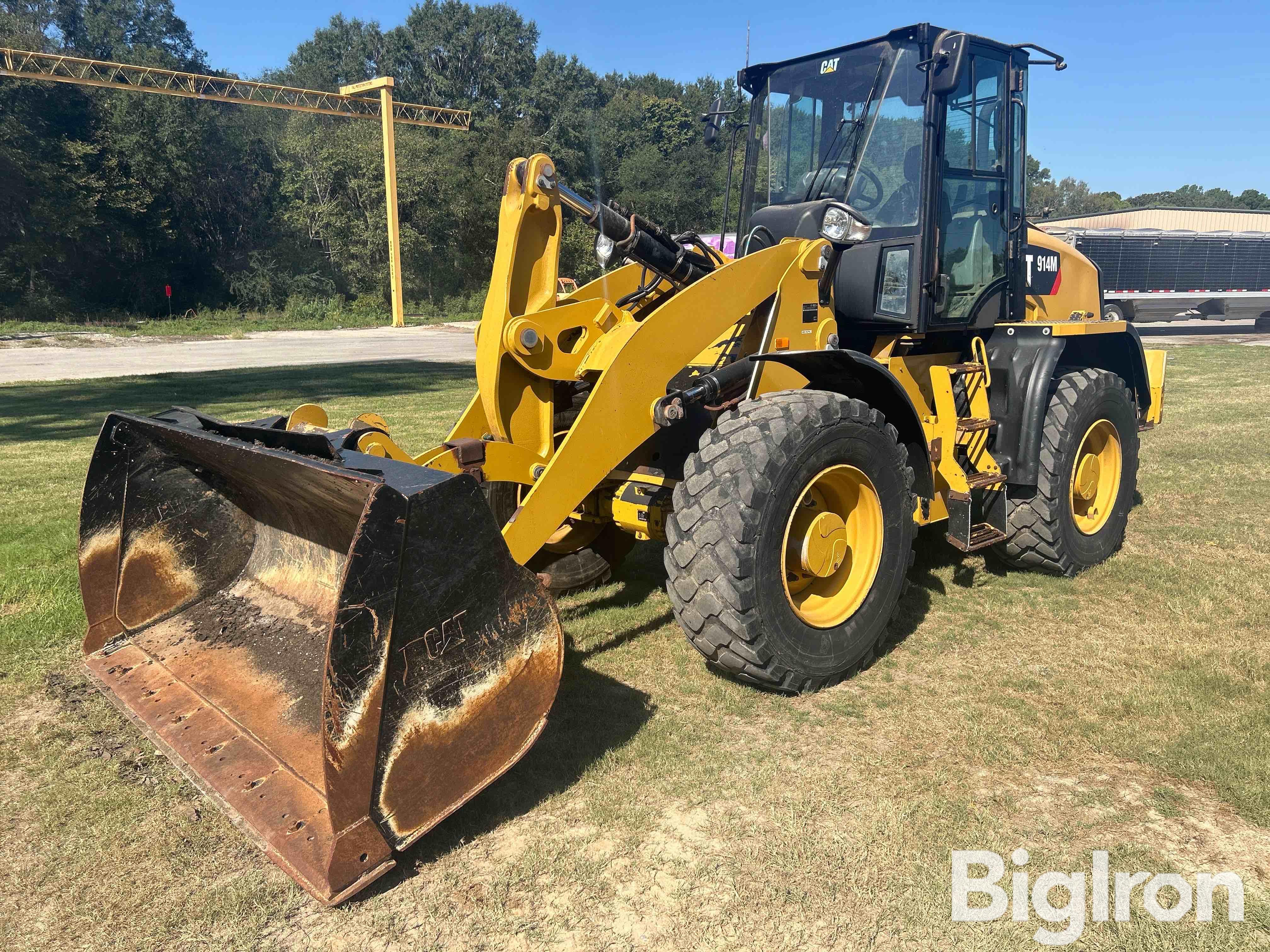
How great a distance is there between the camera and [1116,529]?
591 centimetres

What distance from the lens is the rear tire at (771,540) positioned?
3600 mm

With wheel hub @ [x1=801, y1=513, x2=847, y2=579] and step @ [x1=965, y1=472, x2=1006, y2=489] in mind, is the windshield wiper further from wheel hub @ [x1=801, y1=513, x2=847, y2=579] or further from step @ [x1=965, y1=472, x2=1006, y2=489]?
wheel hub @ [x1=801, y1=513, x2=847, y2=579]

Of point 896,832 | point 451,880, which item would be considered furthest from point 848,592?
point 451,880

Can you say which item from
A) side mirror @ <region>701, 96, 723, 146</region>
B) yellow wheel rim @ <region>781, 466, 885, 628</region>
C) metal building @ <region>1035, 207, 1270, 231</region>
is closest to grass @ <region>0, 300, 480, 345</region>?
metal building @ <region>1035, 207, 1270, 231</region>

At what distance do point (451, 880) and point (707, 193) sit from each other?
598cm

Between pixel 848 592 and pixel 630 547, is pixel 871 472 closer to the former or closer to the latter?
pixel 848 592

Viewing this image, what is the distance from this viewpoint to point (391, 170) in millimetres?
32844

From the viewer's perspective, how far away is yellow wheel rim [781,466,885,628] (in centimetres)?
402

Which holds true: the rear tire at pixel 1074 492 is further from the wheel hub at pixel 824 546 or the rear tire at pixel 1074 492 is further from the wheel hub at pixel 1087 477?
the wheel hub at pixel 824 546

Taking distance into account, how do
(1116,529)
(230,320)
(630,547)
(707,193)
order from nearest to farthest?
(630,547)
(1116,529)
(707,193)
(230,320)

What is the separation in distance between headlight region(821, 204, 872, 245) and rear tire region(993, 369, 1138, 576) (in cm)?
186

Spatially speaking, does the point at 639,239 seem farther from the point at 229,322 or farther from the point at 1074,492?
the point at 229,322

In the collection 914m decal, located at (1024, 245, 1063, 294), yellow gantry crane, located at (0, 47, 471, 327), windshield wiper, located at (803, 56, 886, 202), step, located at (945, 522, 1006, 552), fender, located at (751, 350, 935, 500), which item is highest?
yellow gantry crane, located at (0, 47, 471, 327)

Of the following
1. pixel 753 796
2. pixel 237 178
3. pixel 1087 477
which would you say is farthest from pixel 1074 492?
pixel 237 178
